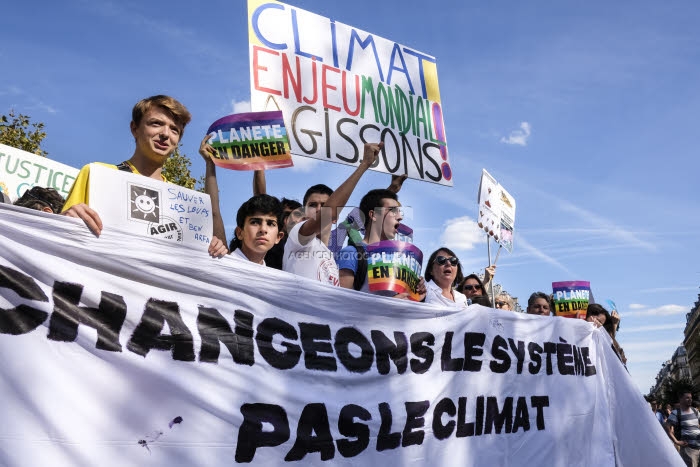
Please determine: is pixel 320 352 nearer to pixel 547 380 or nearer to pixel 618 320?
pixel 547 380

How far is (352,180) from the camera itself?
4023 millimetres

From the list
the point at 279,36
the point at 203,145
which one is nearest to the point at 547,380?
the point at 203,145

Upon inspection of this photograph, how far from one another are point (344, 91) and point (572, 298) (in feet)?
9.18

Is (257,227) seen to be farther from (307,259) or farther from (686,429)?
(686,429)

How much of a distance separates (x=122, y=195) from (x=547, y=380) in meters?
3.29

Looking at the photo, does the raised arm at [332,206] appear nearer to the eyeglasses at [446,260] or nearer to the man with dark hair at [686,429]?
the eyeglasses at [446,260]

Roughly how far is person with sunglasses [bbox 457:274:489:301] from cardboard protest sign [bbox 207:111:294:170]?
7.81 feet

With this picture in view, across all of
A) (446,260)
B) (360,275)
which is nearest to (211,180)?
(360,275)

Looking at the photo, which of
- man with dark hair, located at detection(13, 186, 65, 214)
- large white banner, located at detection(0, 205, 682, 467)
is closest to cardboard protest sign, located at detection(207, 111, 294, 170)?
large white banner, located at detection(0, 205, 682, 467)

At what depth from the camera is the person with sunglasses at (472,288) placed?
5.47 metres

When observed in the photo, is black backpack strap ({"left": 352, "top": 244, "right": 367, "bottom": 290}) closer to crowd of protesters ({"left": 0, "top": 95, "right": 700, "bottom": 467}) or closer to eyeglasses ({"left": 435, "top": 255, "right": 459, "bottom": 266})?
crowd of protesters ({"left": 0, "top": 95, "right": 700, "bottom": 467})

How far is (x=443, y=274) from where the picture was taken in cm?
461

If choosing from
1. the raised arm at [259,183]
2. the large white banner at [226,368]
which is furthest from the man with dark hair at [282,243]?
the large white banner at [226,368]

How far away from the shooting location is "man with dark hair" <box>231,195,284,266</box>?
3494mm
